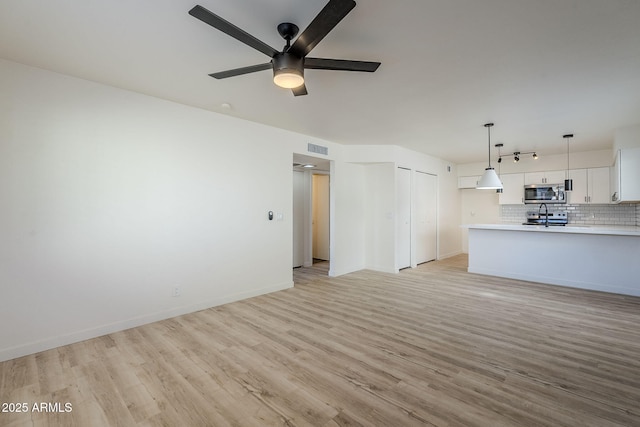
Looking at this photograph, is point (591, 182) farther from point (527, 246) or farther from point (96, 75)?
point (96, 75)

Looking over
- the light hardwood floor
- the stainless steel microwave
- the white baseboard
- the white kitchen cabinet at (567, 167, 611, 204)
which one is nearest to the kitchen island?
the light hardwood floor

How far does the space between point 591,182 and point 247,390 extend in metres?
7.80

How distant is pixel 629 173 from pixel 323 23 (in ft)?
18.2

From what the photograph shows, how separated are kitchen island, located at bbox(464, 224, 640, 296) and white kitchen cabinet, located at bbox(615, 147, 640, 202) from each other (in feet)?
1.85

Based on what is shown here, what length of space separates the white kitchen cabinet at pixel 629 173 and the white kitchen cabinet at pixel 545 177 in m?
2.14

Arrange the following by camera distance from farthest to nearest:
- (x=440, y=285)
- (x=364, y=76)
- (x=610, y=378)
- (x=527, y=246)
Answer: (x=527, y=246)
(x=440, y=285)
(x=364, y=76)
(x=610, y=378)

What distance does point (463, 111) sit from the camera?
151 inches

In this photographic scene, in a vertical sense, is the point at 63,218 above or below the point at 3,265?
above

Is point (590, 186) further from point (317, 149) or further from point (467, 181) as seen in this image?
point (317, 149)

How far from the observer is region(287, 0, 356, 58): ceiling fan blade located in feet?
4.74

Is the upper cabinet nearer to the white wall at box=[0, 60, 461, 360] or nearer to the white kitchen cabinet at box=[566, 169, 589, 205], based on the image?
the white kitchen cabinet at box=[566, 169, 589, 205]

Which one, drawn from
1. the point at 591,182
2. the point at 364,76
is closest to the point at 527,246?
the point at 591,182

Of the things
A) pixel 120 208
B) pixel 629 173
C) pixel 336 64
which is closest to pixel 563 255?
pixel 629 173

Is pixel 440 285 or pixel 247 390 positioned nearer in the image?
pixel 247 390
